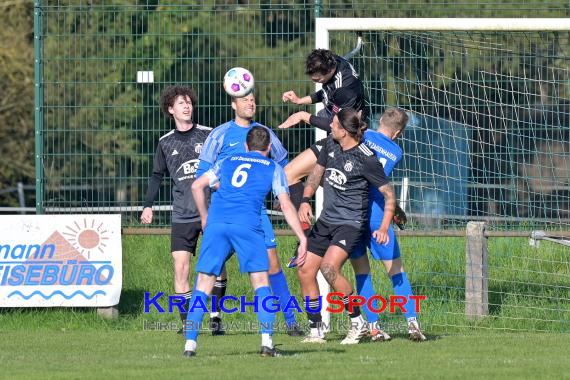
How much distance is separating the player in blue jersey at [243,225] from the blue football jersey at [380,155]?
157 centimetres

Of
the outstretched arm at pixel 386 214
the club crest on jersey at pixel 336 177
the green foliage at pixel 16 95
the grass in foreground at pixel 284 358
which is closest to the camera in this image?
the grass in foreground at pixel 284 358

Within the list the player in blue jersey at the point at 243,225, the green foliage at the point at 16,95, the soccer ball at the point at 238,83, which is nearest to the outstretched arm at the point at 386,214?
the player in blue jersey at the point at 243,225

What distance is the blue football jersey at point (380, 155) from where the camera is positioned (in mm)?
11312

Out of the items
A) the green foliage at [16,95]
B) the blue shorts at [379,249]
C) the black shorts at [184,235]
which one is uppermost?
the green foliage at [16,95]

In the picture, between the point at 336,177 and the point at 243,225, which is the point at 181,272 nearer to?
the point at 336,177

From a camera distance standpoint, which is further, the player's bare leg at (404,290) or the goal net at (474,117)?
the goal net at (474,117)

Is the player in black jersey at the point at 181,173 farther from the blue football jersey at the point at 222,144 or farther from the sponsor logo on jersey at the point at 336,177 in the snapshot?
the sponsor logo on jersey at the point at 336,177

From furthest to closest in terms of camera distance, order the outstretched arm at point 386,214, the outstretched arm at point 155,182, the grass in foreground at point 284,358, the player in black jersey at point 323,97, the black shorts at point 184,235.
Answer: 1. the outstretched arm at point 155,182
2. the black shorts at point 184,235
3. the player in black jersey at point 323,97
4. the outstretched arm at point 386,214
5. the grass in foreground at point 284,358

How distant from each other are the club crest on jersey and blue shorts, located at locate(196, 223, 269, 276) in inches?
57.2

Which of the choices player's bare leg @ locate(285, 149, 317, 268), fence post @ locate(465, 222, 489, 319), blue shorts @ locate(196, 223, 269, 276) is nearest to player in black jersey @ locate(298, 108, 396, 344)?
player's bare leg @ locate(285, 149, 317, 268)

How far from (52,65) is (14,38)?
1485 cm

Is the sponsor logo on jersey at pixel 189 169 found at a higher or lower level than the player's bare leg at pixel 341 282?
higher

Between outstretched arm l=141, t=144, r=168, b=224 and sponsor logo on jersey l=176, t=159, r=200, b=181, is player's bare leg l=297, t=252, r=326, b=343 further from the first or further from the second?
outstretched arm l=141, t=144, r=168, b=224

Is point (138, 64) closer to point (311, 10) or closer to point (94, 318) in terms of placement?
point (311, 10)
